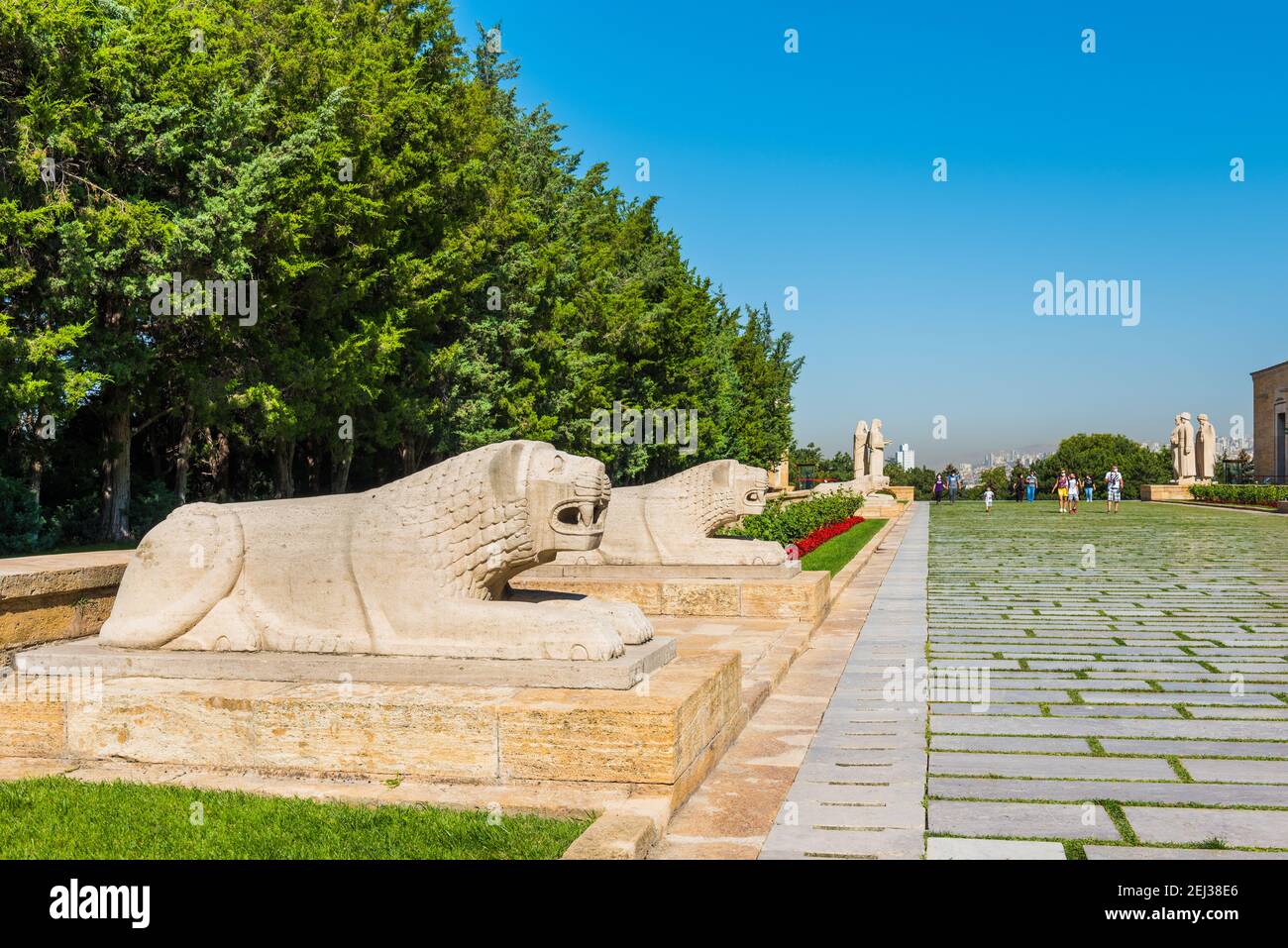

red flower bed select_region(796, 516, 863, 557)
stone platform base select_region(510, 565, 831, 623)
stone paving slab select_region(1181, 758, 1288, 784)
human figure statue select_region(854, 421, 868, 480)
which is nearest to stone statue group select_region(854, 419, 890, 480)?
human figure statue select_region(854, 421, 868, 480)

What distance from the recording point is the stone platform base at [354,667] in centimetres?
530

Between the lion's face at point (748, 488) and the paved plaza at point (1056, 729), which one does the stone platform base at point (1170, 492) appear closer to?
the paved plaza at point (1056, 729)

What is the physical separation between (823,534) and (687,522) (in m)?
11.4

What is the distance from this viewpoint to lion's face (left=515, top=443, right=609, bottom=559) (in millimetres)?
5816

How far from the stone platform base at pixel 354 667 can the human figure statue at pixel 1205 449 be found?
4990cm

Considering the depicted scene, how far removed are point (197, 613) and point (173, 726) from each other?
76cm

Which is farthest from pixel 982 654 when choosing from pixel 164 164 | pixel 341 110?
pixel 341 110

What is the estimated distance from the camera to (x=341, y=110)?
60.6 ft

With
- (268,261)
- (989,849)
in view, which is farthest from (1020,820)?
(268,261)

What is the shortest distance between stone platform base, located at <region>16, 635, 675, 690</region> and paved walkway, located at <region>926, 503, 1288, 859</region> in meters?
1.71

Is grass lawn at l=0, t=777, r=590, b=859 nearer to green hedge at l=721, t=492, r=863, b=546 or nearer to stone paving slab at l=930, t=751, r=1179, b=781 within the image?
stone paving slab at l=930, t=751, r=1179, b=781

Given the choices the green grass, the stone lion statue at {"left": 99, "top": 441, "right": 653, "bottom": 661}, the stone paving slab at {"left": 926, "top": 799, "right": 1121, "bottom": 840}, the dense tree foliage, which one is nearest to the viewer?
the stone paving slab at {"left": 926, "top": 799, "right": 1121, "bottom": 840}

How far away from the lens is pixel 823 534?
21766 millimetres
